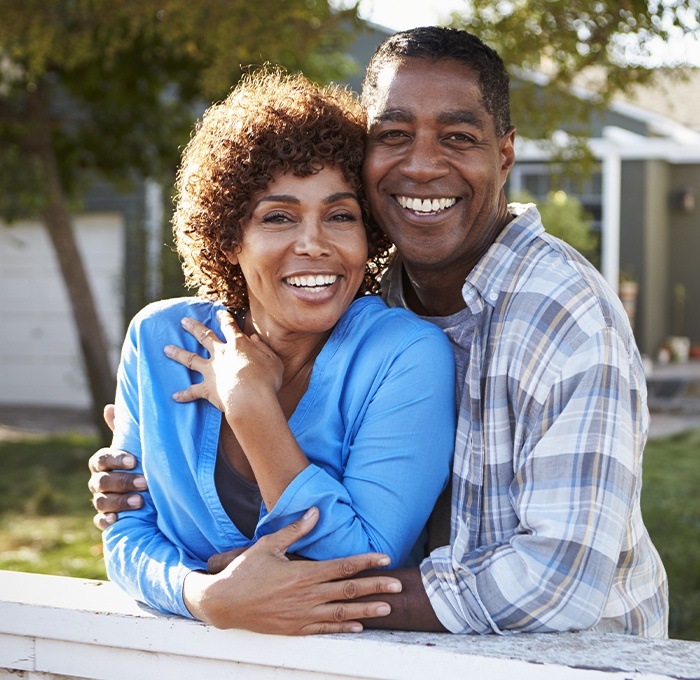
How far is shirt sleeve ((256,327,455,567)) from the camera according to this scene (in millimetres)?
2285

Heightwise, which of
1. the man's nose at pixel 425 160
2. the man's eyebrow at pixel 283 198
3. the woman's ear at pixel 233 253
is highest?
the man's nose at pixel 425 160

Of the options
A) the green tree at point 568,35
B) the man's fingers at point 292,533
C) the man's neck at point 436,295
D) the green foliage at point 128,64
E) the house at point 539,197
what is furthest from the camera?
the house at point 539,197

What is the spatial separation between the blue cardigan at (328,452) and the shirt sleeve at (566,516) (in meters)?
0.22

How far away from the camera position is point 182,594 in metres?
2.35

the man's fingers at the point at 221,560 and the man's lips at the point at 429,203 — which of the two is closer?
the man's fingers at the point at 221,560

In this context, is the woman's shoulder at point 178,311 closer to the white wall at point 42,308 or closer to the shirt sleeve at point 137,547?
the shirt sleeve at point 137,547

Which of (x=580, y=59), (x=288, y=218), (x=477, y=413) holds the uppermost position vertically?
(x=580, y=59)

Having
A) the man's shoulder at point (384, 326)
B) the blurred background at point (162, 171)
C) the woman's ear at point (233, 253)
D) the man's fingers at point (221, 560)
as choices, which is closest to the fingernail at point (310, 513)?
the man's fingers at point (221, 560)

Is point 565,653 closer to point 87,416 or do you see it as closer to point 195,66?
point 195,66

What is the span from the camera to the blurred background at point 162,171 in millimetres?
5488

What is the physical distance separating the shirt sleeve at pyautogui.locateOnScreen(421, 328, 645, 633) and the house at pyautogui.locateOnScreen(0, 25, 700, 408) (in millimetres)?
8456

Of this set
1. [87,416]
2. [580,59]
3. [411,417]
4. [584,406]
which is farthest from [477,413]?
[87,416]

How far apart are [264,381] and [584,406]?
2.42 ft

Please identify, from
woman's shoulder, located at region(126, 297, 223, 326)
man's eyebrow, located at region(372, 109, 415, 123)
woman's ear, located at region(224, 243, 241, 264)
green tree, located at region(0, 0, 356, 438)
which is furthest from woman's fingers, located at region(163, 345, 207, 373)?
green tree, located at region(0, 0, 356, 438)
